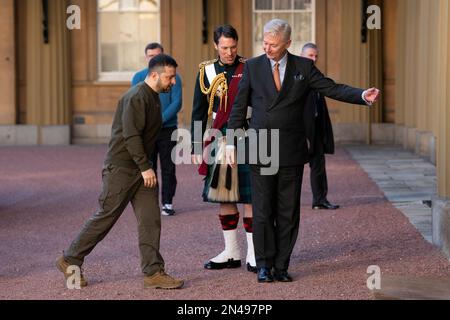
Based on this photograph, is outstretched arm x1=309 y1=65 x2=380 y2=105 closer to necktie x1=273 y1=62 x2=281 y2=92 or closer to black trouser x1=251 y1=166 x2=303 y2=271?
necktie x1=273 y1=62 x2=281 y2=92

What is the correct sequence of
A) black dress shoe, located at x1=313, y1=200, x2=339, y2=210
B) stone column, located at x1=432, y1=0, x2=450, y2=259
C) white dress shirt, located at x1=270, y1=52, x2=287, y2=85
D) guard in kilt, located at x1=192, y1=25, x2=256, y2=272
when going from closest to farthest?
1. white dress shirt, located at x1=270, y1=52, x2=287, y2=85
2. guard in kilt, located at x1=192, y1=25, x2=256, y2=272
3. stone column, located at x1=432, y1=0, x2=450, y2=259
4. black dress shoe, located at x1=313, y1=200, x2=339, y2=210

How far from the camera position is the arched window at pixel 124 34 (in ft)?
75.3

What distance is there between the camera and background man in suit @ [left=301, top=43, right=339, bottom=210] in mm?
12008

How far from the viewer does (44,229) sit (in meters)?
11.1

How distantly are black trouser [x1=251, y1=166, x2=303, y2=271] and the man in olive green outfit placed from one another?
0.70m

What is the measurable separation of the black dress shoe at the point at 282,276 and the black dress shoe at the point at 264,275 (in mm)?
38

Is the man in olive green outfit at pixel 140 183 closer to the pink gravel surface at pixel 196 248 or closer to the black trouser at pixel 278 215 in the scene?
the pink gravel surface at pixel 196 248

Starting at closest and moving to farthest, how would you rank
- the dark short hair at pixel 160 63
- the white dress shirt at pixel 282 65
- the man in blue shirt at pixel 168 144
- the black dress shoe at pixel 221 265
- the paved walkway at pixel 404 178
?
the dark short hair at pixel 160 63
the white dress shirt at pixel 282 65
the black dress shoe at pixel 221 265
the paved walkway at pixel 404 178
the man in blue shirt at pixel 168 144

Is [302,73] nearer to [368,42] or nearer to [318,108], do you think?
[318,108]

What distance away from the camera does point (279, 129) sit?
8203 millimetres

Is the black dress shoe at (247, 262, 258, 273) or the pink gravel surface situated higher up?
the black dress shoe at (247, 262, 258, 273)

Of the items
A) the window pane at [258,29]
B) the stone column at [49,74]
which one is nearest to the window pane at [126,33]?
the stone column at [49,74]

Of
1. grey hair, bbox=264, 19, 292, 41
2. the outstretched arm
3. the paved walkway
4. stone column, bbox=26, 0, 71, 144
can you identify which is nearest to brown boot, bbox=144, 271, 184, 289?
the outstretched arm
